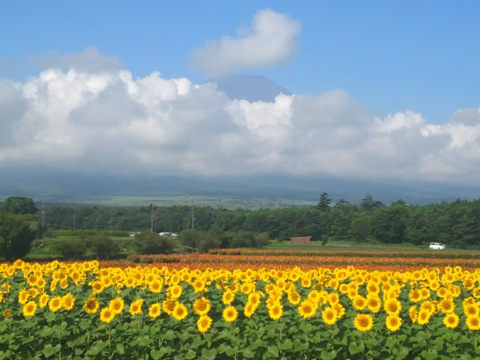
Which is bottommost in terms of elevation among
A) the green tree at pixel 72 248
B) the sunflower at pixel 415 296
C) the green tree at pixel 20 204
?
the green tree at pixel 72 248

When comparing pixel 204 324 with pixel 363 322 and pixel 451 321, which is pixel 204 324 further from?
pixel 451 321

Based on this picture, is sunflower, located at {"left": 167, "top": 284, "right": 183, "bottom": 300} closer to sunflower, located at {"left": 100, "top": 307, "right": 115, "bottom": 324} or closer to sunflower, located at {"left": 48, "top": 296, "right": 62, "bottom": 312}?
sunflower, located at {"left": 100, "top": 307, "right": 115, "bottom": 324}

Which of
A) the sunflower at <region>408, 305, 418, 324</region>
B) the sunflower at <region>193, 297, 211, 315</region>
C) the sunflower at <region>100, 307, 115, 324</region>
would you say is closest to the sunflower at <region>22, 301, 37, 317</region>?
the sunflower at <region>100, 307, 115, 324</region>

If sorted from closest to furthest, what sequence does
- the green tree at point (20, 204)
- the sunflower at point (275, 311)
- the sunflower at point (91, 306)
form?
1. the sunflower at point (275, 311)
2. the sunflower at point (91, 306)
3. the green tree at point (20, 204)

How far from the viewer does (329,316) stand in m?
7.21

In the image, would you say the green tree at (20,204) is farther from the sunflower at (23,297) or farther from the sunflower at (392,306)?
the sunflower at (392,306)

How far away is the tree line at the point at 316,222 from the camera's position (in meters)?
73.1


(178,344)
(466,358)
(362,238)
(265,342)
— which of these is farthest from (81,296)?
(362,238)

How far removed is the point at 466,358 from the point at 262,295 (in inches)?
107

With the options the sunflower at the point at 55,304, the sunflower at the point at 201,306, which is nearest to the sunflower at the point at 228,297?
the sunflower at the point at 201,306

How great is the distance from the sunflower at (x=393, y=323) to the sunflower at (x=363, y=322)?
0.21 meters

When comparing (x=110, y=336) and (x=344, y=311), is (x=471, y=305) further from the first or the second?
(x=110, y=336)

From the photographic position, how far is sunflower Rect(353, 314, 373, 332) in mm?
7039

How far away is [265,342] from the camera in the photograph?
6855mm
